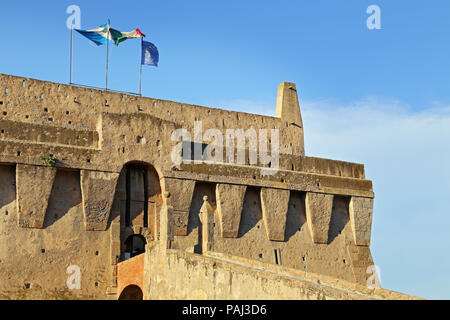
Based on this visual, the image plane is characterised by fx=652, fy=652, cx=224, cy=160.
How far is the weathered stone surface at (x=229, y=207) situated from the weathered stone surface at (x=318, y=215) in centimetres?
377

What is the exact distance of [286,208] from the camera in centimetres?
3041

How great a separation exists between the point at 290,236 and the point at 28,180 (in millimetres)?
12301

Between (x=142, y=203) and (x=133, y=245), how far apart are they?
1.82 meters

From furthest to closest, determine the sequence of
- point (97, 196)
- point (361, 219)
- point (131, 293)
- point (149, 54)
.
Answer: point (361, 219), point (149, 54), point (97, 196), point (131, 293)

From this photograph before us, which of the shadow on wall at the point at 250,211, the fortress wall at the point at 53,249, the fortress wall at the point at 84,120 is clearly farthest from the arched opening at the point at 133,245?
the shadow on wall at the point at 250,211

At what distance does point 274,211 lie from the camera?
98.4ft

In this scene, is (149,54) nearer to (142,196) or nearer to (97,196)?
(142,196)

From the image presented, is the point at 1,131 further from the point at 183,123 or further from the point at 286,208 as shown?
the point at 286,208

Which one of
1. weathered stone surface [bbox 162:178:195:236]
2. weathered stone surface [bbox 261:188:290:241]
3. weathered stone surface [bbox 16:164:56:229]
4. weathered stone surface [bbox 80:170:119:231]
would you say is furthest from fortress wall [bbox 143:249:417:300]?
weathered stone surface [bbox 261:188:290:241]

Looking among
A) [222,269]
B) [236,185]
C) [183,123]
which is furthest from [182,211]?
[222,269]

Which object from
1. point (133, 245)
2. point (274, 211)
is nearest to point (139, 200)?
point (133, 245)

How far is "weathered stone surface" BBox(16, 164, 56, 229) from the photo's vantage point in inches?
981

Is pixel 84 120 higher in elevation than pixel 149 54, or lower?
lower
